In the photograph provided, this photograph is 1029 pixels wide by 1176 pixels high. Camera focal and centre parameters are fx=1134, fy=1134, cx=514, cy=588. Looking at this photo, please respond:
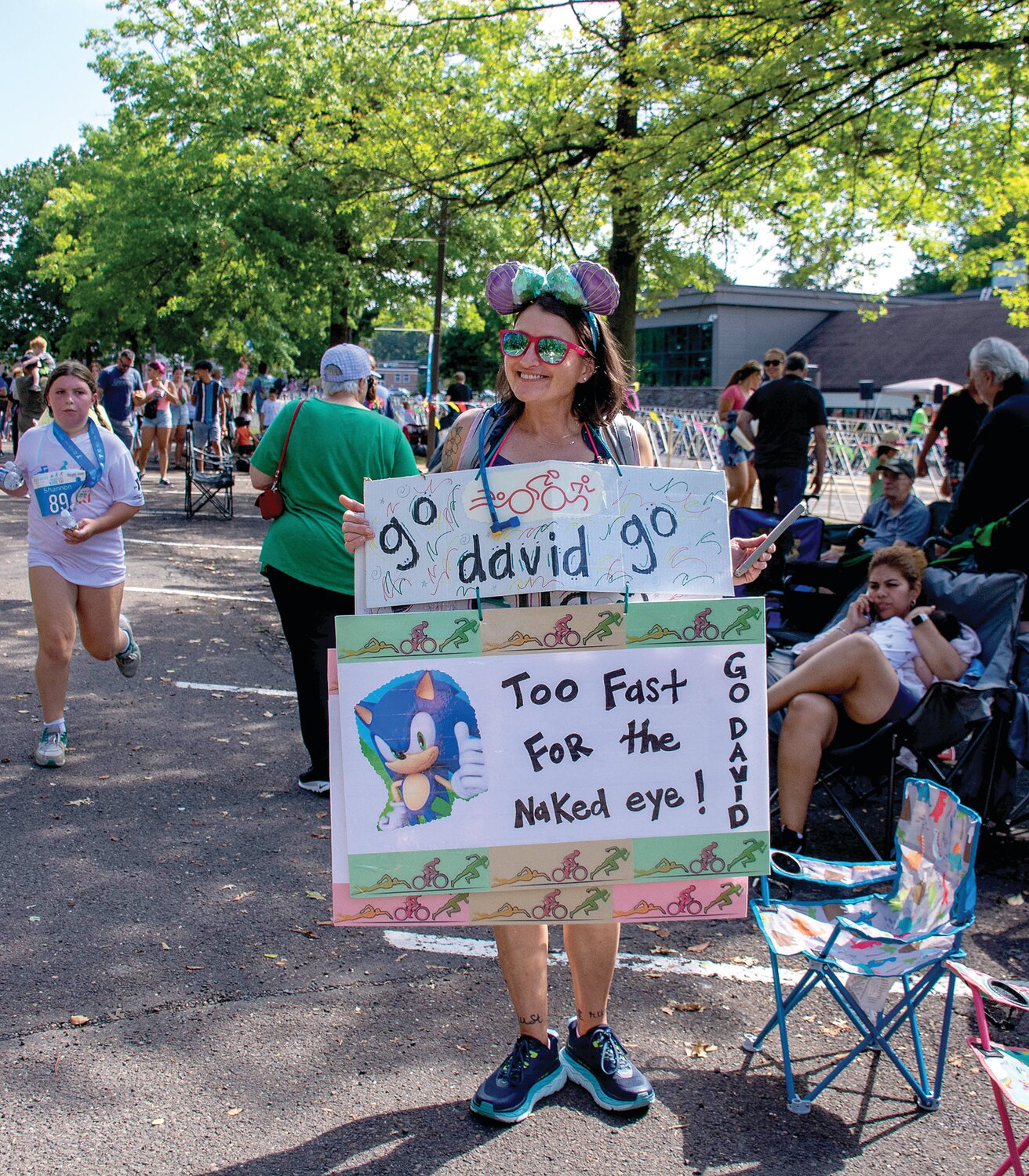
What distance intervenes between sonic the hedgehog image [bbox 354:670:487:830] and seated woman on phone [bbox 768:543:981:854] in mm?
2277

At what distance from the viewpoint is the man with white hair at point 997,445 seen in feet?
18.4

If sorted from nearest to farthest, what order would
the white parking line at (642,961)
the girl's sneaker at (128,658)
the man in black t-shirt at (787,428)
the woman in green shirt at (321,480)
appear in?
the white parking line at (642,961)
the woman in green shirt at (321,480)
the girl's sneaker at (128,658)
the man in black t-shirt at (787,428)

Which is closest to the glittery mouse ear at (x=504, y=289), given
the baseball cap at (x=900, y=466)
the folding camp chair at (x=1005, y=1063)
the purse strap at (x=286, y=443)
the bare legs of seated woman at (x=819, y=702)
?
the folding camp chair at (x=1005, y=1063)

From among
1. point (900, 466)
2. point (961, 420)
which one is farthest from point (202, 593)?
point (961, 420)

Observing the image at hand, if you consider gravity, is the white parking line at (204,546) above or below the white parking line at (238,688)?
above

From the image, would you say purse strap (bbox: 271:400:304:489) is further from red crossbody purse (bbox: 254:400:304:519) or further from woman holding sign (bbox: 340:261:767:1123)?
woman holding sign (bbox: 340:261:767:1123)

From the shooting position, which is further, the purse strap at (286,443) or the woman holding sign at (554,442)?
the purse strap at (286,443)

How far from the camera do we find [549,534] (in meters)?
2.50

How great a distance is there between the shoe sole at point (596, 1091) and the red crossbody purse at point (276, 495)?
263cm

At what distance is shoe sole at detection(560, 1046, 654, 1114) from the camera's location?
280cm

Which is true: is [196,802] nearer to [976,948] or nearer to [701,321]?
[976,948]

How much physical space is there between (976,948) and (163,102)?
25.0 metres

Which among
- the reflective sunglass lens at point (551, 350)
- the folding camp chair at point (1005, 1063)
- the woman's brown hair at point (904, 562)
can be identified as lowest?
the folding camp chair at point (1005, 1063)

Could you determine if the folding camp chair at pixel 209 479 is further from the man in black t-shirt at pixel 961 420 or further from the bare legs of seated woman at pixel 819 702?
the bare legs of seated woman at pixel 819 702
